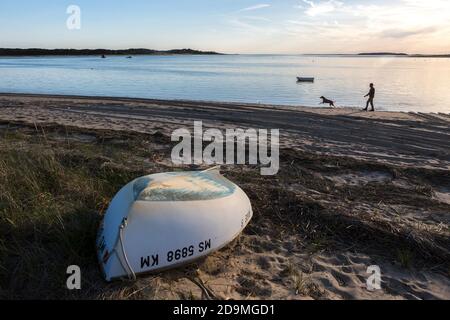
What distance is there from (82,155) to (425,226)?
236 inches

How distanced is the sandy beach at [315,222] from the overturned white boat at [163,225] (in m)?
0.18

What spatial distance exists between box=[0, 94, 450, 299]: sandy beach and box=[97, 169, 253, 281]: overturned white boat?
7.2 inches

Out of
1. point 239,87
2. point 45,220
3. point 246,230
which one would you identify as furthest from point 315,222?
point 239,87

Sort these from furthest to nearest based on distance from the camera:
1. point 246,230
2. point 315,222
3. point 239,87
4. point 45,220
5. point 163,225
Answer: point 239,87 < point 315,222 < point 246,230 < point 45,220 < point 163,225

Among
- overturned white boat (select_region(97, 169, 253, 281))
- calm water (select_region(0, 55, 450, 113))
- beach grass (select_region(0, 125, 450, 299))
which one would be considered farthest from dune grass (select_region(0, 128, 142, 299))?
calm water (select_region(0, 55, 450, 113))

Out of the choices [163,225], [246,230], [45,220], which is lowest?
[246,230]

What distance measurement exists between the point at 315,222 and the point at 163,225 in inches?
89.9

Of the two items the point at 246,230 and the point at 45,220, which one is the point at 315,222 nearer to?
the point at 246,230

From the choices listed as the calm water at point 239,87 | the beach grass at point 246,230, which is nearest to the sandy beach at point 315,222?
the beach grass at point 246,230

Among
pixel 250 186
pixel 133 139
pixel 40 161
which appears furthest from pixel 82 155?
pixel 250 186

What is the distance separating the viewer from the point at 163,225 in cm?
384

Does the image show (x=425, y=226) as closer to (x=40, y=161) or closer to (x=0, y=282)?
(x=0, y=282)

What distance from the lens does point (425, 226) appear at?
17.1ft

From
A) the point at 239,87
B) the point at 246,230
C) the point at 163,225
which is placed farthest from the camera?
the point at 239,87
